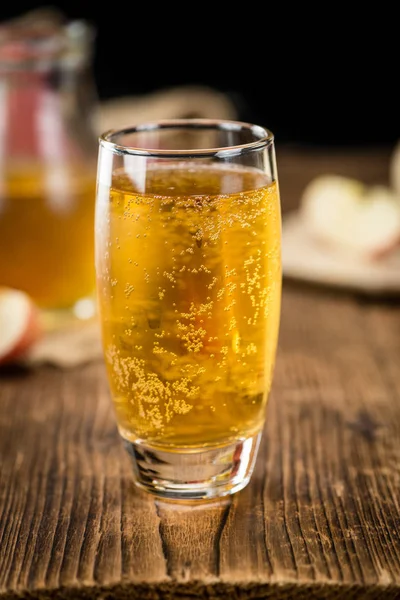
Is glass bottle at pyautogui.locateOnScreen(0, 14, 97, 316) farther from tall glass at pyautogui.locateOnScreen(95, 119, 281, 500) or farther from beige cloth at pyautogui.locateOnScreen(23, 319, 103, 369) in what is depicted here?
tall glass at pyautogui.locateOnScreen(95, 119, 281, 500)

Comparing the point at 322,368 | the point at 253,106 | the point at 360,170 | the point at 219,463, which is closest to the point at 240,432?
the point at 219,463

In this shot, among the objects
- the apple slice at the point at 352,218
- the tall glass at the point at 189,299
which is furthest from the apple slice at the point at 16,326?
the apple slice at the point at 352,218

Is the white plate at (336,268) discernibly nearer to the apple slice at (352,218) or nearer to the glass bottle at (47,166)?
the apple slice at (352,218)

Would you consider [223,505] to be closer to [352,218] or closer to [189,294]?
[189,294]

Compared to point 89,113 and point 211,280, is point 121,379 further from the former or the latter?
point 89,113

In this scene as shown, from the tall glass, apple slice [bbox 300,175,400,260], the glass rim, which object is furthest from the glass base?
apple slice [bbox 300,175,400,260]

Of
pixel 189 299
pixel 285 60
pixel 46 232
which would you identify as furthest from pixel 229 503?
pixel 285 60

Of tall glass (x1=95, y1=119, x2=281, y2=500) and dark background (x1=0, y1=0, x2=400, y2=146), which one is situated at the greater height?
tall glass (x1=95, y1=119, x2=281, y2=500)
